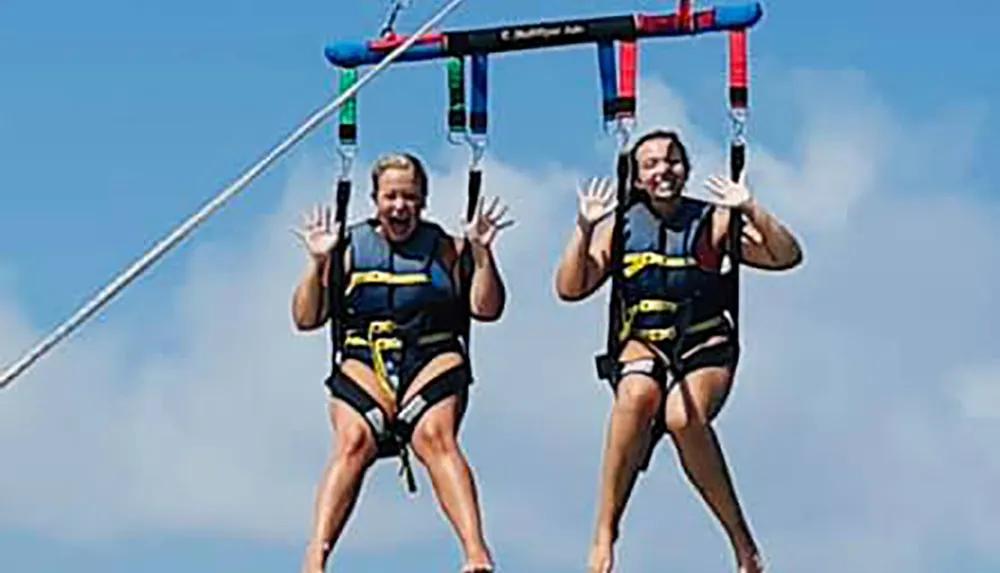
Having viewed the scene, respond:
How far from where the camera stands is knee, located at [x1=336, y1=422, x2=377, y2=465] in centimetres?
1101

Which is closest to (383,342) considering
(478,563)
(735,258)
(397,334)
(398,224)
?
(397,334)

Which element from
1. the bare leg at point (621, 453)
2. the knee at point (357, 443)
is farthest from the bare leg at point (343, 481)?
the bare leg at point (621, 453)

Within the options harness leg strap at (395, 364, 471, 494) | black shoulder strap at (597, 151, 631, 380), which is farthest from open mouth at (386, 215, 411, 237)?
black shoulder strap at (597, 151, 631, 380)

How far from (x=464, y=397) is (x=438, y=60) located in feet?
4.79

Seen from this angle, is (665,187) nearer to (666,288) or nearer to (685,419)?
(666,288)

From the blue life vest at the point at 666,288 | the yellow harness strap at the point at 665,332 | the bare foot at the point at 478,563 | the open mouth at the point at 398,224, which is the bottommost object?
the bare foot at the point at 478,563

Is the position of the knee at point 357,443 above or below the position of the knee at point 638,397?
below

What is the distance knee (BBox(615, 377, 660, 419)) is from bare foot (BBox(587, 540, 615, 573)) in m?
0.55

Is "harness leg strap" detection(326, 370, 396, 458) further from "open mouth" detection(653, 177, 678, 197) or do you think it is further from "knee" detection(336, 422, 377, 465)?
"open mouth" detection(653, 177, 678, 197)

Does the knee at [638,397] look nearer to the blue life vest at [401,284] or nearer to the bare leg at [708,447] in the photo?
the bare leg at [708,447]

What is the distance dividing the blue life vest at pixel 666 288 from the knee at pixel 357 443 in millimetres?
1131

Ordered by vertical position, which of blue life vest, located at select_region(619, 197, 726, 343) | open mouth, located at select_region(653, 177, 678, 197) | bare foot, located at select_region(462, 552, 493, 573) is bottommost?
bare foot, located at select_region(462, 552, 493, 573)

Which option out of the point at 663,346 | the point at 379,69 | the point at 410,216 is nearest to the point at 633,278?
the point at 663,346

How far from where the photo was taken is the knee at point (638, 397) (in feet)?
35.5
